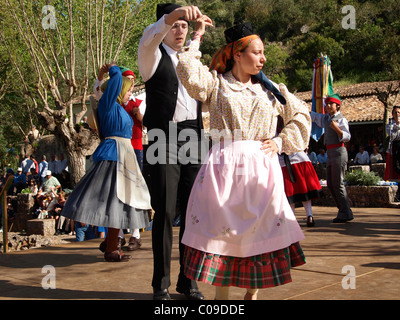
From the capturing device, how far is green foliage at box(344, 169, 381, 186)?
10938 mm

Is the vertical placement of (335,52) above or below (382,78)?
above

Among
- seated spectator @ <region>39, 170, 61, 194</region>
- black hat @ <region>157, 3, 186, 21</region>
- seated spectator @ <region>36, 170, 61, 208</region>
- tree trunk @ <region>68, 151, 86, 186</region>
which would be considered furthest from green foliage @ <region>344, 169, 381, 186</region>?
tree trunk @ <region>68, 151, 86, 186</region>

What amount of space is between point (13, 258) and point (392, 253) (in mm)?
3815

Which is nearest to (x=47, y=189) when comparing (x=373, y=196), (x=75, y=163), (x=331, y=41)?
(x=75, y=163)

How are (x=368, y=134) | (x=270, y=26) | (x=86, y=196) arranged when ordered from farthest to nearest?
(x=270, y=26)
(x=368, y=134)
(x=86, y=196)

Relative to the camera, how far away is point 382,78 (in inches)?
1997

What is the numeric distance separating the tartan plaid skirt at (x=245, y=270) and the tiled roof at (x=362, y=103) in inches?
1026

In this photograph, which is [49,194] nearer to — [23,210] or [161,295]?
[23,210]

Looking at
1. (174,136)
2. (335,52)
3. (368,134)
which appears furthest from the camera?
(335,52)

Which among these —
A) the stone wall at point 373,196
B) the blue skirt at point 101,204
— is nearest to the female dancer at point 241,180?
the blue skirt at point 101,204

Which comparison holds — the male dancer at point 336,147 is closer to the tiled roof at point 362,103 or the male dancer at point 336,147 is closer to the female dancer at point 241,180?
the female dancer at point 241,180

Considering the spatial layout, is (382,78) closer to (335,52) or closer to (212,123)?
(335,52)

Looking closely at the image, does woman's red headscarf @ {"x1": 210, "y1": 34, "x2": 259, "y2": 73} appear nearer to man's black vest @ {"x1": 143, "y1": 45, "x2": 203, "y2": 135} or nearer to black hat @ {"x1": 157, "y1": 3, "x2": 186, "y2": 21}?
man's black vest @ {"x1": 143, "y1": 45, "x2": 203, "y2": 135}

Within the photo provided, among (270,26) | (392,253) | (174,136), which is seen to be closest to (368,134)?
(392,253)
